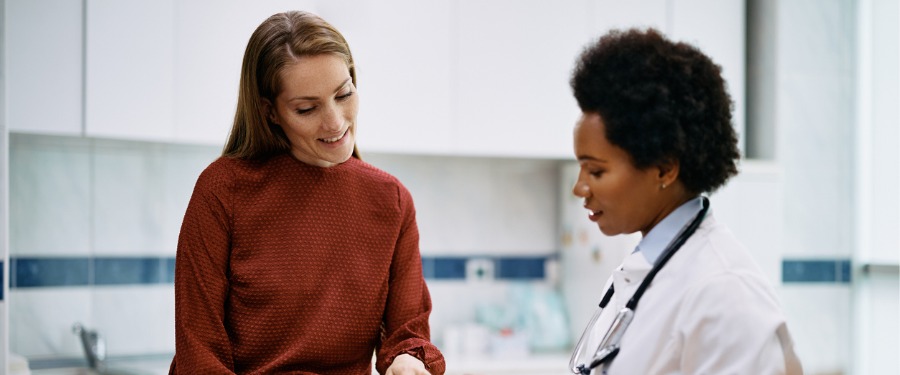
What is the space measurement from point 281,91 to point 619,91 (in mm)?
613

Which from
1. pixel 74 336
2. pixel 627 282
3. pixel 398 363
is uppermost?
pixel 627 282

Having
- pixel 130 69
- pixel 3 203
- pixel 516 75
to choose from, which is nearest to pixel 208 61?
pixel 130 69

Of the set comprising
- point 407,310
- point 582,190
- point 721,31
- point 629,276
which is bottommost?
point 407,310

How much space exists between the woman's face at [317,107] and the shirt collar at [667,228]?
0.58 meters

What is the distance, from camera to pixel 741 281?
1.06 m

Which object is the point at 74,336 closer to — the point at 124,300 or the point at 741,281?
the point at 124,300

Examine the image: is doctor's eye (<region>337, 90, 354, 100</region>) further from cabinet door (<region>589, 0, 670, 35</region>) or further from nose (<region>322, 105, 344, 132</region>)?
cabinet door (<region>589, 0, 670, 35</region>)

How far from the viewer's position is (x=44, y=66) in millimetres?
2389

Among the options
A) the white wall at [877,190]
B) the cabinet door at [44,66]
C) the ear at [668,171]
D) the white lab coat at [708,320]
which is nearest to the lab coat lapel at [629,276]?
the white lab coat at [708,320]

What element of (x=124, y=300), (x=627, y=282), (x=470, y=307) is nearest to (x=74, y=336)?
(x=124, y=300)

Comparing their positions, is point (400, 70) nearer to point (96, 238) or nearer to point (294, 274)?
point (96, 238)

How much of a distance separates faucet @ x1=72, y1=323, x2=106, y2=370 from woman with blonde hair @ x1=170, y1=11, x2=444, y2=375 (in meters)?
1.32

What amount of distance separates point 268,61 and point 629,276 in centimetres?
71

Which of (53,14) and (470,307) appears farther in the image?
(470,307)
